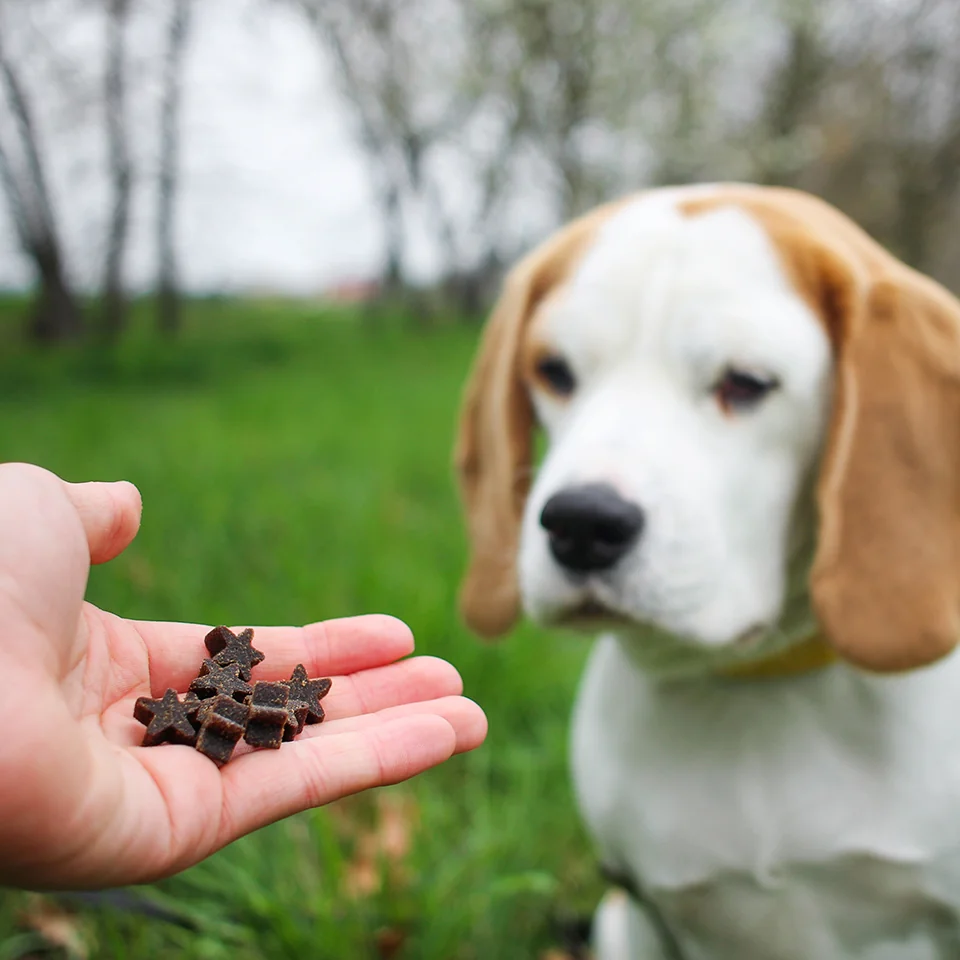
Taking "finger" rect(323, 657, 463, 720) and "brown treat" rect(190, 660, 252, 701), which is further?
"finger" rect(323, 657, 463, 720)

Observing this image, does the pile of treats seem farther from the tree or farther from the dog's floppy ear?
the tree

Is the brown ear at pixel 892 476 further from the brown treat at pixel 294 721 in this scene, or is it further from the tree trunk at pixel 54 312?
the tree trunk at pixel 54 312

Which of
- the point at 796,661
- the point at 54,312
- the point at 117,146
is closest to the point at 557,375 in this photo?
the point at 796,661

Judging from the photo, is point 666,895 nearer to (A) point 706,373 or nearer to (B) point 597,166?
(A) point 706,373

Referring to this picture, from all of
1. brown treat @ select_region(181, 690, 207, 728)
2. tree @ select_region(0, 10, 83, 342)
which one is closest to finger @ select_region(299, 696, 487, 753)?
brown treat @ select_region(181, 690, 207, 728)

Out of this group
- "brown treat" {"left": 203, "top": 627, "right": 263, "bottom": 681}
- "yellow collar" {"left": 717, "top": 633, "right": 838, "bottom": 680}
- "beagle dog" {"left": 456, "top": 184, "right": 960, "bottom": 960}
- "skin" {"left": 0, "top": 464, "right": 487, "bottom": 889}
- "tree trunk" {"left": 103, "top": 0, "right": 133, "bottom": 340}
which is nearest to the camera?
"skin" {"left": 0, "top": 464, "right": 487, "bottom": 889}

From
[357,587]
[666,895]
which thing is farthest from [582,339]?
[357,587]
